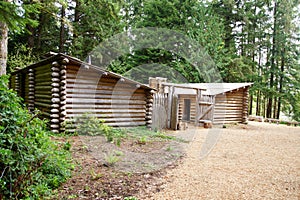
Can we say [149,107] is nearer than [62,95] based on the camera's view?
No

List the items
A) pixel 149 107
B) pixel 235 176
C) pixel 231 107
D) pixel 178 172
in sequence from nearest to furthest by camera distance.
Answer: pixel 235 176, pixel 178 172, pixel 149 107, pixel 231 107

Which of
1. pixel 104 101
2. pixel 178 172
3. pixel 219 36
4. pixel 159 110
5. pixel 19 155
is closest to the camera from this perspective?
pixel 19 155

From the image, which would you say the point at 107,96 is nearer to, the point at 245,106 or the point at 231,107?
the point at 231,107

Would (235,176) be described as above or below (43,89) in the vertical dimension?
below

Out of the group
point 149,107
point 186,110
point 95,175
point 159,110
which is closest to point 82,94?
point 149,107

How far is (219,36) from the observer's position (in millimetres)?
24625

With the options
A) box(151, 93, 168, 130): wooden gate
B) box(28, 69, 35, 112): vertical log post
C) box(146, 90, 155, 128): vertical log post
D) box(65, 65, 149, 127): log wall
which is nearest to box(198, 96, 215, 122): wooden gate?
box(151, 93, 168, 130): wooden gate

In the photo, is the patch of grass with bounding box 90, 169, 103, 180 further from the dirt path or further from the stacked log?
the stacked log

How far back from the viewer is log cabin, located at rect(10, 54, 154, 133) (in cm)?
870

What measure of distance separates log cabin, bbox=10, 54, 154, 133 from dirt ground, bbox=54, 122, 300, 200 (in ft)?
5.28

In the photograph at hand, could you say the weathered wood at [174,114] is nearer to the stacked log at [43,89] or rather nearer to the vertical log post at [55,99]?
the vertical log post at [55,99]

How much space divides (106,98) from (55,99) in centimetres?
232

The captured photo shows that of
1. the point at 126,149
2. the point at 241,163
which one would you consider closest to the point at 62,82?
the point at 126,149

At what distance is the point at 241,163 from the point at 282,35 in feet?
72.2
